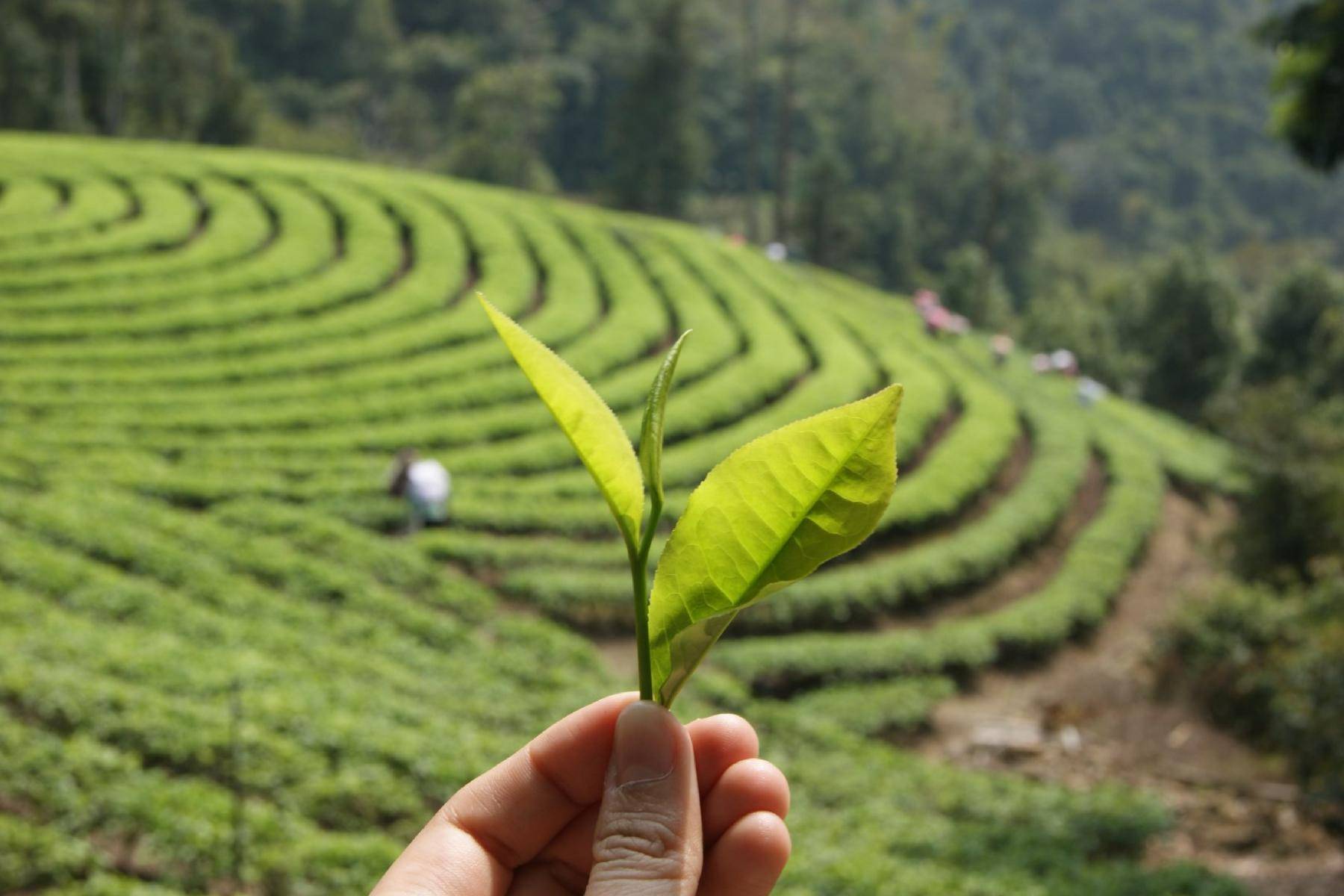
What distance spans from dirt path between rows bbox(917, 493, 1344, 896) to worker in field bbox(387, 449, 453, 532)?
526cm

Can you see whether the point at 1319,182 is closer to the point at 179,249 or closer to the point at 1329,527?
the point at 1329,527

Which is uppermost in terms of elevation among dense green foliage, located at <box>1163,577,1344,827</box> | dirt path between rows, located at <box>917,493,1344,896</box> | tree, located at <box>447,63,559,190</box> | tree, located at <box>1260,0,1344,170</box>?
tree, located at <box>1260,0,1344,170</box>

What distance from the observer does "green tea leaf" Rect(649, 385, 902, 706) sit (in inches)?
49.5

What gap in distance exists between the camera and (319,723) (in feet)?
21.8

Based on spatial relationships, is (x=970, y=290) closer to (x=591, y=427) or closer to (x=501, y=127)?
(x=501, y=127)

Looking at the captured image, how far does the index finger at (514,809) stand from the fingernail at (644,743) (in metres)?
0.19

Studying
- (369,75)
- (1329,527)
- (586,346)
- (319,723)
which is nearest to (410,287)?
(586,346)

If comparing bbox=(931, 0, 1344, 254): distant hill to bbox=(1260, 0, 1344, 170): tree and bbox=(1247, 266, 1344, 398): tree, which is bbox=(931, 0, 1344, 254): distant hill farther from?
bbox=(1260, 0, 1344, 170): tree

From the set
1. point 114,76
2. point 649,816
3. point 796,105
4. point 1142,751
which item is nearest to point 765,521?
point 649,816

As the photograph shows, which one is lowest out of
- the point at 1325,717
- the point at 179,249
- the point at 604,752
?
the point at 1325,717

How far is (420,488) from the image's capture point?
10.7m

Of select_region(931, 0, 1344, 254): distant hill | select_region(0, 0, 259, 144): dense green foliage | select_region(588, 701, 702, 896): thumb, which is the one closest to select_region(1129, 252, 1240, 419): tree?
select_region(0, 0, 259, 144): dense green foliage

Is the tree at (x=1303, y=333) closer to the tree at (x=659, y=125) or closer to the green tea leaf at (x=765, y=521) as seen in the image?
the tree at (x=659, y=125)

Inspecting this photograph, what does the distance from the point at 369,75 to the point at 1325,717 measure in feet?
155
